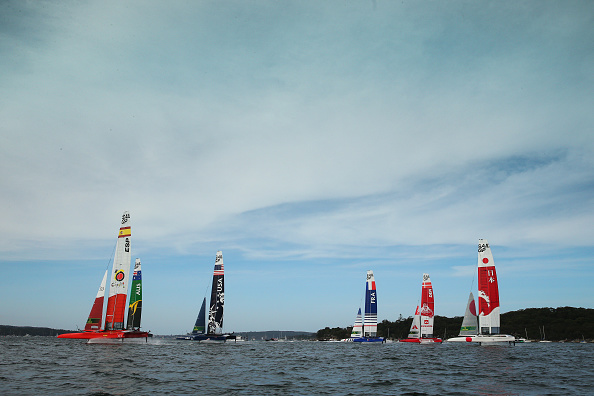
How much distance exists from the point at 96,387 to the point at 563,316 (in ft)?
676

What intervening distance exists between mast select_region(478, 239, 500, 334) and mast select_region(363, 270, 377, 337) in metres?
28.8

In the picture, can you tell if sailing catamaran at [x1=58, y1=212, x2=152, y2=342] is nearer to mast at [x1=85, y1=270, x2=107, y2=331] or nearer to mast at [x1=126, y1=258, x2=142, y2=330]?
mast at [x1=85, y1=270, x2=107, y2=331]

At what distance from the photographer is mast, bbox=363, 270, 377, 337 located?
90750mm

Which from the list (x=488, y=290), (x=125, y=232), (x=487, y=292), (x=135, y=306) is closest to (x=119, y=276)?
(x=125, y=232)

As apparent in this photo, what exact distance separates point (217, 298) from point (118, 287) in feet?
82.6

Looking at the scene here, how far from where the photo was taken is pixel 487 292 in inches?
2537

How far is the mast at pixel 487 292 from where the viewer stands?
63.8 metres

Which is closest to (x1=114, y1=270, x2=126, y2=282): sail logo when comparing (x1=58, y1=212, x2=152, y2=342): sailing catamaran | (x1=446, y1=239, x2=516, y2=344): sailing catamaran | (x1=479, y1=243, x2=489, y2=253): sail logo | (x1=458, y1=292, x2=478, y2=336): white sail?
(x1=58, y1=212, x2=152, y2=342): sailing catamaran

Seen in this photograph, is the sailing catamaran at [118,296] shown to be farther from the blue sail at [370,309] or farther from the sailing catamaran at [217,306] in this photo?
the blue sail at [370,309]

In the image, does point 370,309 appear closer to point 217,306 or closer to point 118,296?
point 217,306

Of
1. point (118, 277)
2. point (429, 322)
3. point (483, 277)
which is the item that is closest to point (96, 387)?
point (118, 277)

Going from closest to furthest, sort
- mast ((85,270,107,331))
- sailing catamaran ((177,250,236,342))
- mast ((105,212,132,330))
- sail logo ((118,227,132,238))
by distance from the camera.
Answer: mast ((105,212,132,330)) < sail logo ((118,227,132,238)) < mast ((85,270,107,331)) < sailing catamaran ((177,250,236,342))

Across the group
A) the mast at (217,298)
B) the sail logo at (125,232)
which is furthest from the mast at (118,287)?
the mast at (217,298)

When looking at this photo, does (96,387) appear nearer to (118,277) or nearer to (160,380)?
(160,380)
